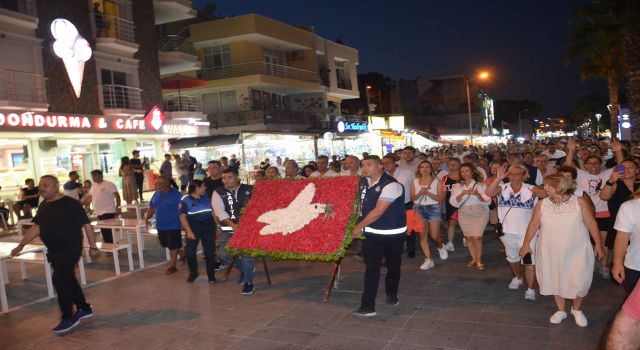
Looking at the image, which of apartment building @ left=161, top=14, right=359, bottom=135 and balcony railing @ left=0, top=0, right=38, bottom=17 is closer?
balcony railing @ left=0, top=0, right=38, bottom=17

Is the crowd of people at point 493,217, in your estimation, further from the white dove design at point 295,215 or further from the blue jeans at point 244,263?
the white dove design at point 295,215

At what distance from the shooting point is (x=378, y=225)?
615cm

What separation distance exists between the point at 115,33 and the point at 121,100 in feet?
9.36

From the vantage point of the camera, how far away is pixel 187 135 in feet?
84.6

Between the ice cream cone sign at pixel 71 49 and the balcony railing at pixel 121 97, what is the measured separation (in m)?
1.50

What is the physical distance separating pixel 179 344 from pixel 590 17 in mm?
26260

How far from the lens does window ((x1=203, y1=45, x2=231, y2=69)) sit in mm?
32312

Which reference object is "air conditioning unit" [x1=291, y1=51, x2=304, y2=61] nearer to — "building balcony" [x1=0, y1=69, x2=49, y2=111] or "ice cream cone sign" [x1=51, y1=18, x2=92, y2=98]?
"ice cream cone sign" [x1=51, y1=18, x2=92, y2=98]

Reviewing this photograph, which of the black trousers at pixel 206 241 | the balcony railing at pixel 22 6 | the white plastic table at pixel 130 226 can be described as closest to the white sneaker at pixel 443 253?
the black trousers at pixel 206 241

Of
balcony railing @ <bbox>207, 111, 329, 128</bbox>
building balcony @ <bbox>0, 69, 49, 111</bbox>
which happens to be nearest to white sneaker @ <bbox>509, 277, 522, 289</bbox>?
building balcony @ <bbox>0, 69, 49, 111</bbox>

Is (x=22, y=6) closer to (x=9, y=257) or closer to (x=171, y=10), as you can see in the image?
(x=171, y=10)

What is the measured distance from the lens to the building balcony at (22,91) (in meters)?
16.4

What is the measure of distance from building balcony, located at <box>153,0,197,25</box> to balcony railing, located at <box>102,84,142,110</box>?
5.11 metres

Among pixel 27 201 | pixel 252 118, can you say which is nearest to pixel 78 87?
pixel 27 201
